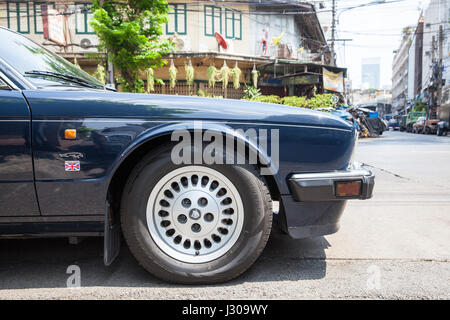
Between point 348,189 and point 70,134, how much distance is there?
5.43 feet

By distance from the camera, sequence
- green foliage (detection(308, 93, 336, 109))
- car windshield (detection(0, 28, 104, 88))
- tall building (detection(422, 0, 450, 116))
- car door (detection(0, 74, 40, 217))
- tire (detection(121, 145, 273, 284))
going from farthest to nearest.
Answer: tall building (detection(422, 0, 450, 116))
green foliage (detection(308, 93, 336, 109))
car windshield (detection(0, 28, 104, 88))
tire (detection(121, 145, 273, 284))
car door (detection(0, 74, 40, 217))

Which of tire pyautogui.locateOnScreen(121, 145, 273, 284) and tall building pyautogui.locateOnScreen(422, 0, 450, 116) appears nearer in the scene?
tire pyautogui.locateOnScreen(121, 145, 273, 284)

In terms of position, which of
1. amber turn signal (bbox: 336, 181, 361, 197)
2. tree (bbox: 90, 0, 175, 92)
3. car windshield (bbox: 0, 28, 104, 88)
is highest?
tree (bbox: 90, 0, 175, 92)

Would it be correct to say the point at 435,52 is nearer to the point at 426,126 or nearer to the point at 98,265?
the point at 426,126

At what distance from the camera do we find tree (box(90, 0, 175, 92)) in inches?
337

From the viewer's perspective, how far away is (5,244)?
8.73 ft

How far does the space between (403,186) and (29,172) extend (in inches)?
201

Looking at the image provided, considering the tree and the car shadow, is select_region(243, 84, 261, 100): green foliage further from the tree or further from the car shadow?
the car shadow

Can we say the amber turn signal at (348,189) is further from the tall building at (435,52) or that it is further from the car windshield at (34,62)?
the tall building at (435,52)

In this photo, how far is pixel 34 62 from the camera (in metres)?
2.21

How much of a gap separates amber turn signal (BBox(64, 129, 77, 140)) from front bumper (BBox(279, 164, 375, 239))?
4.15 feet

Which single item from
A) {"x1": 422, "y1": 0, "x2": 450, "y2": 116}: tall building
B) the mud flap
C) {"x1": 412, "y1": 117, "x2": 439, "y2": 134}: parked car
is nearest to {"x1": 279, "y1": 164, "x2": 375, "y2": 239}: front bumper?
the mud flap
